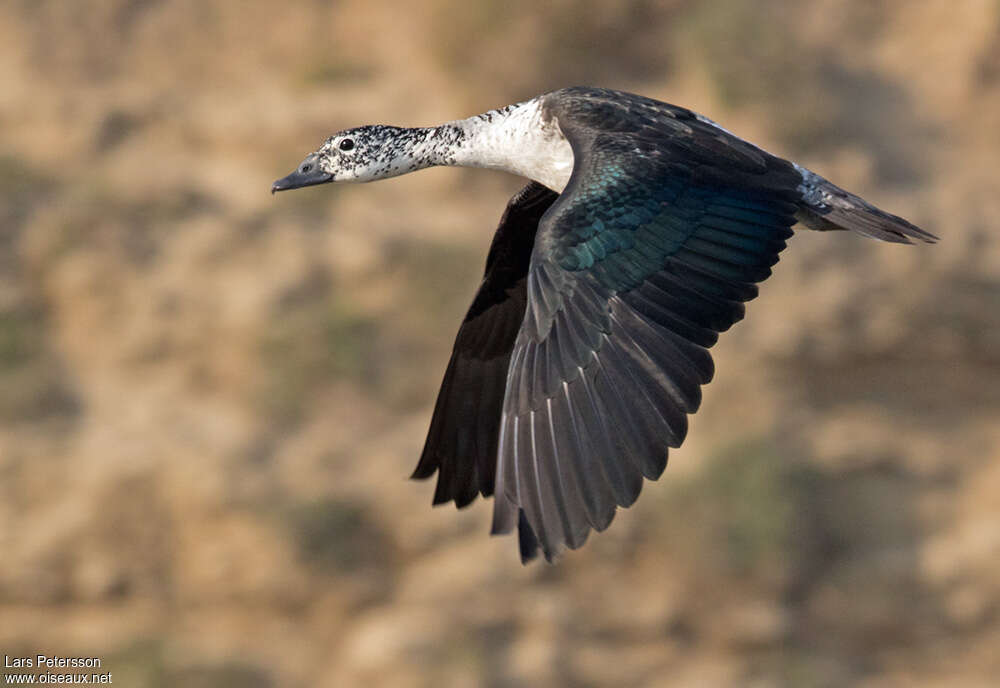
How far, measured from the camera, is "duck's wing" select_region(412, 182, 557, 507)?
682 centimetres

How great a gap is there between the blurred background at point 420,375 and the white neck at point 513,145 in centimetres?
477

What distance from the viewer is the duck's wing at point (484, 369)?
22.4ft

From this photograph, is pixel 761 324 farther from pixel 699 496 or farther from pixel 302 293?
pixel 302 293

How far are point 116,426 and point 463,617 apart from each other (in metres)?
2.81

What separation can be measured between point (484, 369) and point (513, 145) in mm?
958

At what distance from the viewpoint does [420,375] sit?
12.0 m

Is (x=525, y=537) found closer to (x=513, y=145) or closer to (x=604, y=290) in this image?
(x=604, y=290)

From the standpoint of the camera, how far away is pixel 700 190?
19.6 ft

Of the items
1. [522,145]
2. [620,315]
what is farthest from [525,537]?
[522,145]

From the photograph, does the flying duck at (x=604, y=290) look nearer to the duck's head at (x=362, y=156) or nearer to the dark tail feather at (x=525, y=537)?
the dark tail feather at (x=525, y=537)

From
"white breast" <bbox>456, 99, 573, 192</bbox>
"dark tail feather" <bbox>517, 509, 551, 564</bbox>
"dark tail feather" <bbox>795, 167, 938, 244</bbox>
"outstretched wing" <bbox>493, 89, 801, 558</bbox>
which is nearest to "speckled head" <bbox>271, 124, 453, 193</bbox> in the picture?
"white breast" <bbox>456, 99, 573, 192</bbox>

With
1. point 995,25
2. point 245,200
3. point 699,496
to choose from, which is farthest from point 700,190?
point 995,25

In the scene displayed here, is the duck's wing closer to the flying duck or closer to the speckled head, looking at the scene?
the flying duck

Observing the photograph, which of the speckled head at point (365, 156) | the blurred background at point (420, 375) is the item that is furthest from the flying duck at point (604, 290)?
the blurred background at point (420, 375)
